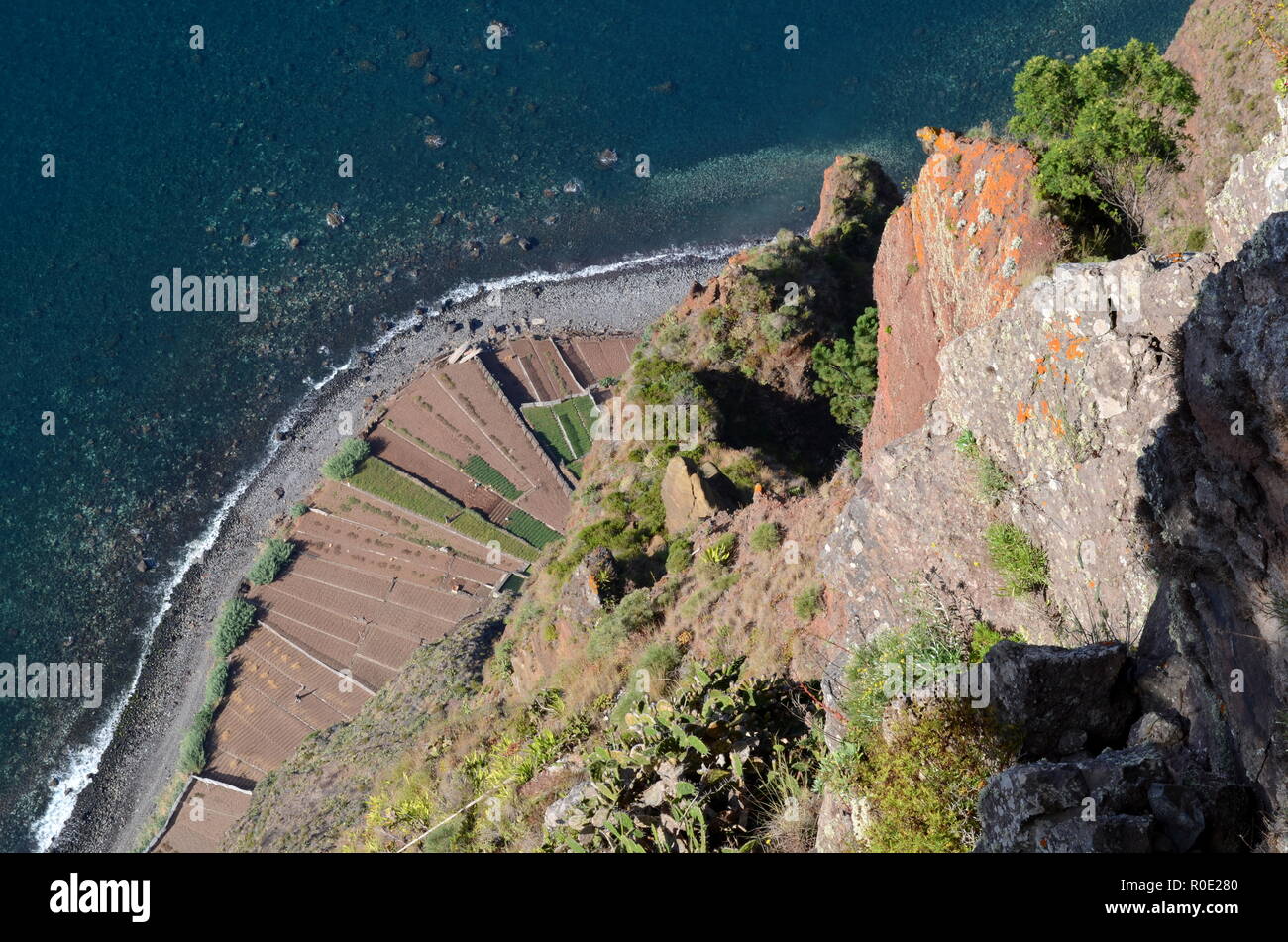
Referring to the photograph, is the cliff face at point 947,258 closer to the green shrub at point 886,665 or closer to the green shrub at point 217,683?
the green shrub at point 886,665

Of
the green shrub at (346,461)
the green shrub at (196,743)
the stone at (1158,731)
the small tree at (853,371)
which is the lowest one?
the green shrub at (196,743)

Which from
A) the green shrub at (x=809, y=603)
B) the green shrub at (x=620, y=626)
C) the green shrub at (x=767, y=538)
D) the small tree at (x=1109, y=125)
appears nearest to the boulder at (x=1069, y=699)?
the green shrub at (x=809, y=603)

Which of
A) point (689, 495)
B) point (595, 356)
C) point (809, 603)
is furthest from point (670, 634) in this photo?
point (595, 356)

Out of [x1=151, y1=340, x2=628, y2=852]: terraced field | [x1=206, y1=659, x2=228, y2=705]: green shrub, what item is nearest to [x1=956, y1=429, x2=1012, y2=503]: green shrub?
[x1=151, y1=340, x2=628, y2=852]: terraced field

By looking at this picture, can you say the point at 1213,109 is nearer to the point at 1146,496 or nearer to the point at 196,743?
the point at 1146,496
